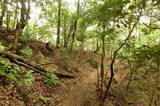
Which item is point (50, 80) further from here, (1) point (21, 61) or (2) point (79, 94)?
(2) point (79, 94)

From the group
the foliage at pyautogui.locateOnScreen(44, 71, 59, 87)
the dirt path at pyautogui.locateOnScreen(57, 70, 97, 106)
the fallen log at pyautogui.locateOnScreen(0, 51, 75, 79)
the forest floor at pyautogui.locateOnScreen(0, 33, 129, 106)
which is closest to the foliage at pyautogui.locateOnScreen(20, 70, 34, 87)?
the forest floor at pyautogui.locateOnScreen(0, 33, 129, 106)

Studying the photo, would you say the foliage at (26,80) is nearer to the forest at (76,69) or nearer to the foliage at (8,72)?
the forest at (76,69)

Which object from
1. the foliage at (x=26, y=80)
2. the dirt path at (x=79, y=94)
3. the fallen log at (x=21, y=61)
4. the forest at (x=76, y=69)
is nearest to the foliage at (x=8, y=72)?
the forest at (x=76, y=69)

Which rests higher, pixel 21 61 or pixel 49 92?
pixel 21 61

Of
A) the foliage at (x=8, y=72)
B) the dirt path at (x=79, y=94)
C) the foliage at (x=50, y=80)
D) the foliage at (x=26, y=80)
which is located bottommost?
the dirt path at (x=79, y=94)

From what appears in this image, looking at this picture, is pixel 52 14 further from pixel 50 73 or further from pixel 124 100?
pixel 124 100

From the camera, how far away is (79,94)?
995 cm

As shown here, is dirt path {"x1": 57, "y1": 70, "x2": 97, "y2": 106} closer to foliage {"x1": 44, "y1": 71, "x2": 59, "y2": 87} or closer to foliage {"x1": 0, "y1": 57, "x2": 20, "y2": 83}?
foliage {"x1": 44, "y1": 71, "x2": 59, "y2": 87}

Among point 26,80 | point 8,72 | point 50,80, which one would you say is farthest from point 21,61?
point 50,80

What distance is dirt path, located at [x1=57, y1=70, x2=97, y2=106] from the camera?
8703 millimetres

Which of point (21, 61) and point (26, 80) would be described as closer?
point (26, 80)

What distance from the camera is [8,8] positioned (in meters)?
10.0

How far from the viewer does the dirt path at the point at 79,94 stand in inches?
343

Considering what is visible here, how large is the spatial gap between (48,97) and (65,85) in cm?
232
